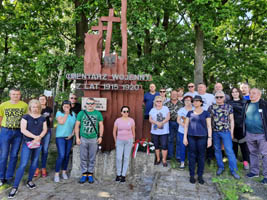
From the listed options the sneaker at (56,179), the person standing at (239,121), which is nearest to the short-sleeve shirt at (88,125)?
the sneaker at (56,179)

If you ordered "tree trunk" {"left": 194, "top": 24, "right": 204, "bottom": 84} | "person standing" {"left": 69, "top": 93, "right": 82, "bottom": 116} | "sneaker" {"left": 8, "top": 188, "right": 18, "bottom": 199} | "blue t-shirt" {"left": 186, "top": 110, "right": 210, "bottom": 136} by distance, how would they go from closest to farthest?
"sneaker" {"left": 8, "top": 188, "right": 18, "bottom": 199} < "blue t-shirt" {"left": 186, "top": 110, "right": 210, "bottom": 136} < "person standing" {"left": 69, "top": 93, "right": 82, "bottom": 116} < "tree trunk" {"left": 194, "top": 24, "right": 204, "bottom": 84}

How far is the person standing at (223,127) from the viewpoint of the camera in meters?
4.15

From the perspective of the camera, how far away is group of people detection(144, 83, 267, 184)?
3.89 metres

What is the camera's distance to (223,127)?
13.6 ft

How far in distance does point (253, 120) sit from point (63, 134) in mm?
4063

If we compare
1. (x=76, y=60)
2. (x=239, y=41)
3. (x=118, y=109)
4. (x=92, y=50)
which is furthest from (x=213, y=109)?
(x=239, y=41)

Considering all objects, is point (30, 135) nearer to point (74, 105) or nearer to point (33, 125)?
point (33, 125)

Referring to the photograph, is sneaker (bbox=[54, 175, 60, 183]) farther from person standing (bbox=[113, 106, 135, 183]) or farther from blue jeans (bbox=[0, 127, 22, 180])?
person standing (bbox=[113, 106, 135, 183])

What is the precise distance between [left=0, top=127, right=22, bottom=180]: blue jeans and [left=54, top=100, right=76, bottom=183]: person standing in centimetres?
77

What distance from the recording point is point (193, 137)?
12.8 feet

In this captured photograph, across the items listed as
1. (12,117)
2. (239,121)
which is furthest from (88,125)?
(239,121)

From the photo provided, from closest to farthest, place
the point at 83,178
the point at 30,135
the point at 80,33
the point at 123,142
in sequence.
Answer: the point at 30,135, the point at 83,178, the point at 123,142, the point at 80,33

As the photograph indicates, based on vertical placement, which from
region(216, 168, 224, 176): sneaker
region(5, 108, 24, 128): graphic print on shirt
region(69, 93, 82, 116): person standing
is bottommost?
region(216, 168, 224, 176): sneaker

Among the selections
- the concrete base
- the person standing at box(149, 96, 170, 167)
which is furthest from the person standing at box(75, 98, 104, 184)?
the person standing at box(149, 96, 170, 167)
